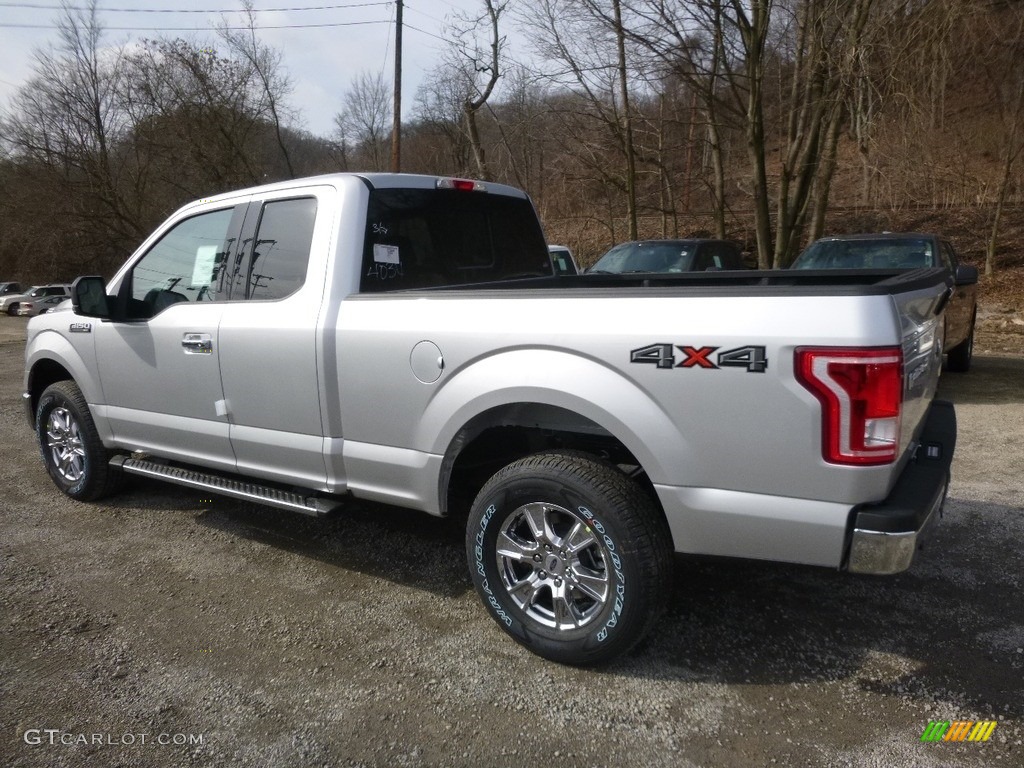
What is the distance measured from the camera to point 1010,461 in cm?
585

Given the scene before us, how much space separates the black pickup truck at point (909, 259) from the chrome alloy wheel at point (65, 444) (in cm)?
775

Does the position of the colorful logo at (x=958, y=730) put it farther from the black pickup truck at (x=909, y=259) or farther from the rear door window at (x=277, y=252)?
the black pickup truck at (x=909, y=259)

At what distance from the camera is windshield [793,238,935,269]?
8.90 meters

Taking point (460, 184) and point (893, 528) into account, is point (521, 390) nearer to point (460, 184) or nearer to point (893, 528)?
point (893, 528)

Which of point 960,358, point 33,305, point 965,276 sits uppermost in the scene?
point 965,276

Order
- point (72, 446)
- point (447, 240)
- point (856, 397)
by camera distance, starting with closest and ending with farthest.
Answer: point (856, 397) → point (447, 240) → point (72, 446)

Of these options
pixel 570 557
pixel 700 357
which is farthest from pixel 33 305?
pixel 700 357

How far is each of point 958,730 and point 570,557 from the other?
1.47 m

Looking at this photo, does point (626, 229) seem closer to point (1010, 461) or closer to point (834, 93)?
point (834, 93)

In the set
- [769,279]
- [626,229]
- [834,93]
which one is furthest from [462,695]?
[626,229]

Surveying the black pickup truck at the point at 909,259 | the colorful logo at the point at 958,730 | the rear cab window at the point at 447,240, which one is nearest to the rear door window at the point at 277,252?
the rear cab window at the point at 447,240

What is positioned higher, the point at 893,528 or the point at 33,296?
the point at 893,528

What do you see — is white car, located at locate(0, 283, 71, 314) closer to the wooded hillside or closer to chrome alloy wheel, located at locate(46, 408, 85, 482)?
the wooded hillside

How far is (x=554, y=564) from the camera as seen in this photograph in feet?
10.2
